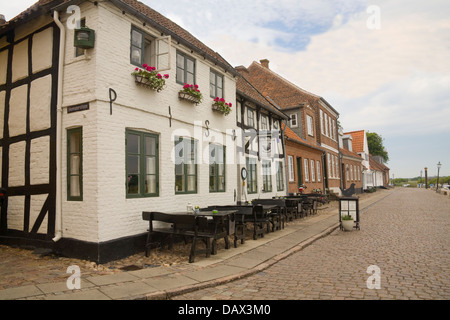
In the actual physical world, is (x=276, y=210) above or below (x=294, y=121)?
below

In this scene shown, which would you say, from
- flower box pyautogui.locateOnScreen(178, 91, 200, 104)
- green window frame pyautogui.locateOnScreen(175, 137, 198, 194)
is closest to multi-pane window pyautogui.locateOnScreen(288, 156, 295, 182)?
green window frame pyautogui.locateOnScreen(175, 137, 198, 194)

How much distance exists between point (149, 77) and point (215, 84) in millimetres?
3850

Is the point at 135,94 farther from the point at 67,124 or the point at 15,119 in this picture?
the point at 15,119

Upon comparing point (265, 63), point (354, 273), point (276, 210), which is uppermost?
point (265, 63)

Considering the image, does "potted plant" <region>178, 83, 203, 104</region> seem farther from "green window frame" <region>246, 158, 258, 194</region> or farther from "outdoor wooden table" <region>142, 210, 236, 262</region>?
"green window frame" <region>246, 158, 258, 194</region>

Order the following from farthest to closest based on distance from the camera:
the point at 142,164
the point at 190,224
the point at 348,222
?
the point at 348,222
the point at 142,164
the point at 190,224

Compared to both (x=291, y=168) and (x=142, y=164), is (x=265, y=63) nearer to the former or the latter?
(x=291, y=168)

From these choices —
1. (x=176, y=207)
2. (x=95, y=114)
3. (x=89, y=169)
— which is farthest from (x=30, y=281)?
(x=176, y=207)

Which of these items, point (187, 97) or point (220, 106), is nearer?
point (187, 97)

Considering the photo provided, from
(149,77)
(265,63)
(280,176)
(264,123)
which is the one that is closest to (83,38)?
(149,77)

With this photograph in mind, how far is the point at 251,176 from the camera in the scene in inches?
538

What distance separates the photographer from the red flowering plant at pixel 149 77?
7.42 metres

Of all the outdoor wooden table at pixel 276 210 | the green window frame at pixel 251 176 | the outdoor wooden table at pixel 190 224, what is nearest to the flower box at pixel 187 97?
the outdoor wooden table at pixel 190 224

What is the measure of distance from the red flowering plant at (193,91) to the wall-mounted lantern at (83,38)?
2823 millimetres
